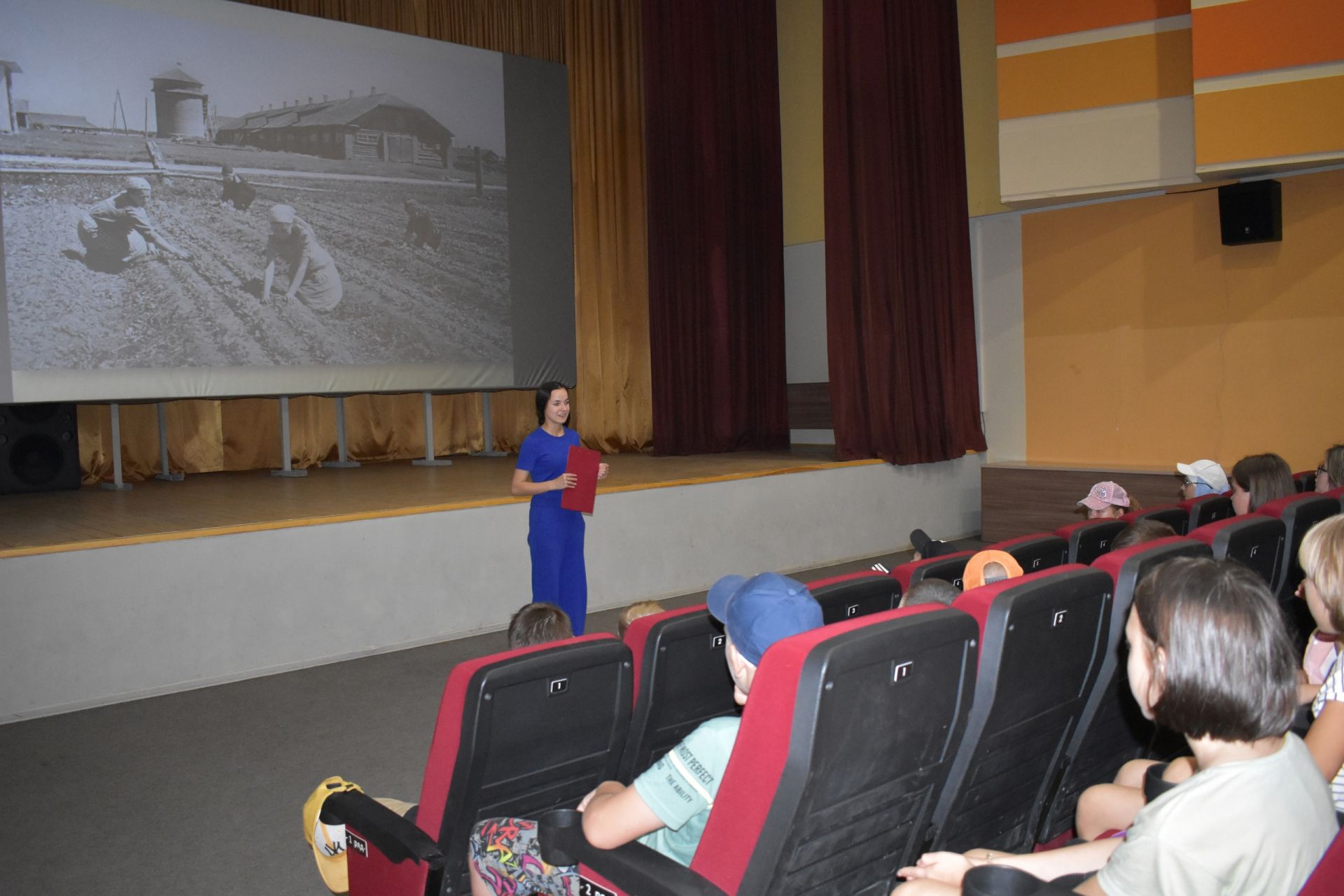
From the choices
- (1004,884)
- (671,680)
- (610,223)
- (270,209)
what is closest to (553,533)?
(671,680)

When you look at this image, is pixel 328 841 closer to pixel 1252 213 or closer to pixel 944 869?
pixel 944 869

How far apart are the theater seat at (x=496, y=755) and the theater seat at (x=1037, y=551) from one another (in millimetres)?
1415

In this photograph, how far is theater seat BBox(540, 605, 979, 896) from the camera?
130cm

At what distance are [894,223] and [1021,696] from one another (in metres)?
6.23

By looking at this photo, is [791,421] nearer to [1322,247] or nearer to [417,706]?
[1322,247]

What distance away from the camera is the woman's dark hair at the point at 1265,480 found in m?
3.63

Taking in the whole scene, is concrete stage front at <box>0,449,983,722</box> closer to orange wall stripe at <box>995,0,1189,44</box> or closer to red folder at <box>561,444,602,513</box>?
red folder at <box>561,444,602,513</box>

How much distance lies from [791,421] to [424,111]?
14.2ft

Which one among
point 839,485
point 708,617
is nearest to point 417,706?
point 708,617

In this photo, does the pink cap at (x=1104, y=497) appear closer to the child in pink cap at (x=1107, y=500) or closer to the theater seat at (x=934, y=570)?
the child in pink cap at (x=1107, y=500)

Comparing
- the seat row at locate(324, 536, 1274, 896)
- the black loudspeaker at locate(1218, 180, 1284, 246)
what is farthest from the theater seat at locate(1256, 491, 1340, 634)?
the black loudspeaker at locate(1218, 180, 1284, 246)

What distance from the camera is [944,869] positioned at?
1441 millimetres

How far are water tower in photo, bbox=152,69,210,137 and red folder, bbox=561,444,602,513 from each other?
13.8ft

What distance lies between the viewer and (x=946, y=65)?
7.97 meters
